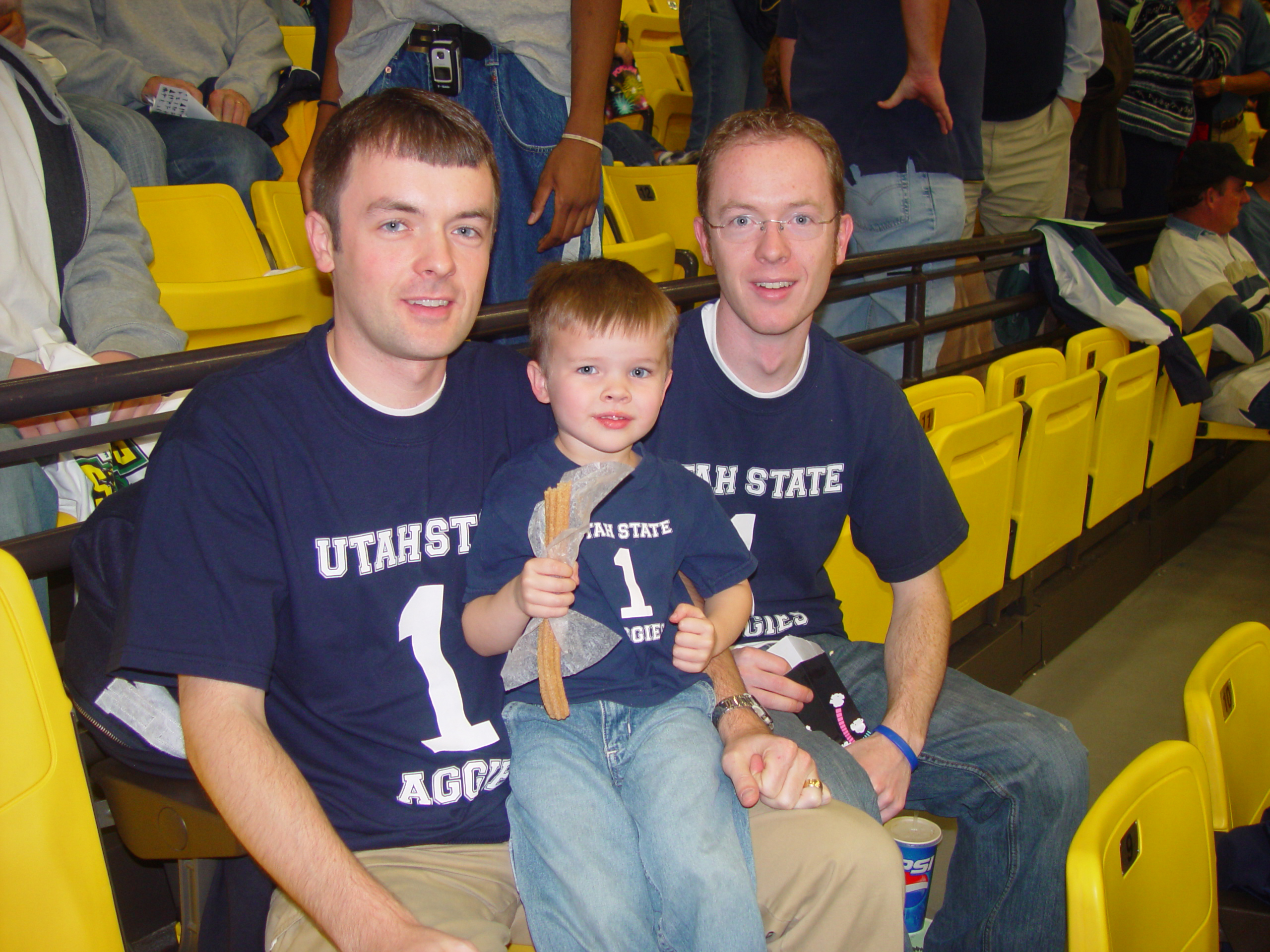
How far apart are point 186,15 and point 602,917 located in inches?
143

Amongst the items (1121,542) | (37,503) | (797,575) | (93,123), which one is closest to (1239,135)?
(1121,542)

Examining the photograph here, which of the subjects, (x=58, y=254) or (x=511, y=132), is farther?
Answer: (x=511, y=132)

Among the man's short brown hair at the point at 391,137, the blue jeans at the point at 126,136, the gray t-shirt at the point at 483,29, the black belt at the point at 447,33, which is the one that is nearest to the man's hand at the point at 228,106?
the blue jeans at the point at 126,136

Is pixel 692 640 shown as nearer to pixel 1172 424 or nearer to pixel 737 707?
pixel 737 707

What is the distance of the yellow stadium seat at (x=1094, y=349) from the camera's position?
3.34m

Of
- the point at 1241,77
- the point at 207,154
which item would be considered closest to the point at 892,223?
the point at 207,154

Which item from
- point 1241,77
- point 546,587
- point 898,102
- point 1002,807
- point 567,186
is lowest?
point 1002,807

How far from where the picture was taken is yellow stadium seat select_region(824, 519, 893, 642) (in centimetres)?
215

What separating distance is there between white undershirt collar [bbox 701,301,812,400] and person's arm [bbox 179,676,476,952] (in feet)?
3.24

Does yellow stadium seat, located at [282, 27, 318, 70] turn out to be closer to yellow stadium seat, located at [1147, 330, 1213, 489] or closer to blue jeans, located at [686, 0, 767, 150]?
blue jeans, located at [686, 0, 767, 150]

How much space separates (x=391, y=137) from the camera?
1239 mm

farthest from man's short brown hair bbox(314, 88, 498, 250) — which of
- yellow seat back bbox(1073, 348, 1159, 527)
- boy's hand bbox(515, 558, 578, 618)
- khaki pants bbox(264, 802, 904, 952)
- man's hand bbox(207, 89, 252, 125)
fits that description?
yellow seat back bbox(1073, 348, 1159, 527)

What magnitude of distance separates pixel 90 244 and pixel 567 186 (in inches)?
39.5

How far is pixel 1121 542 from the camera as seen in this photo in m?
3.69
